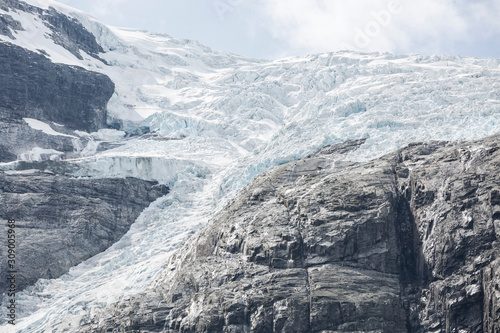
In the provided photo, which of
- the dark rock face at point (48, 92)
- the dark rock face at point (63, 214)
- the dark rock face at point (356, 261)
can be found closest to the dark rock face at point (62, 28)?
the dark rock face at point (48, 92)

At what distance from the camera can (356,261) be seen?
45.2 meters

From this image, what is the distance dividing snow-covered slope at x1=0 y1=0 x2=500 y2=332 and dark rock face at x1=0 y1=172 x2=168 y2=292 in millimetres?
1413

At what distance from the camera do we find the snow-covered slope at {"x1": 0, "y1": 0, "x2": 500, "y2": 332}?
59844mm

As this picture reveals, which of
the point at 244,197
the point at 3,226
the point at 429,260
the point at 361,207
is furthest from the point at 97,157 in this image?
the point at 429,260

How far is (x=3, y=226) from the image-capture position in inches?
2530

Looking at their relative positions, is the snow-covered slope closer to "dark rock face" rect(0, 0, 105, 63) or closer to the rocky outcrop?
"dark rock face" rect(0, 0, 105, 63)

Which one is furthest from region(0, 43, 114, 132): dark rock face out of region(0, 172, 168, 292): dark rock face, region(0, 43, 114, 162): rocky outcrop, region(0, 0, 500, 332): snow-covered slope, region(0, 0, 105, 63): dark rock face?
region(0, 172, 168, 292): dark rock face

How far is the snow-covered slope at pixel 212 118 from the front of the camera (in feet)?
196

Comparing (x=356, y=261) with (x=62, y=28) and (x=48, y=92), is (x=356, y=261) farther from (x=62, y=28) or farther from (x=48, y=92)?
(x=62, y=28)

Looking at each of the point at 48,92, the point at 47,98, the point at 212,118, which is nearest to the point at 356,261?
the point at 212,118

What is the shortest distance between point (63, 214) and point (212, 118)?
32741mm

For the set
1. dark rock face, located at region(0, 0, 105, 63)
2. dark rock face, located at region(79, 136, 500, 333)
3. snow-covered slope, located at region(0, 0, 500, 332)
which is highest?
dark rock face, located at region(0, 0, 105, 63)

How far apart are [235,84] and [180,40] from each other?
1226 inches

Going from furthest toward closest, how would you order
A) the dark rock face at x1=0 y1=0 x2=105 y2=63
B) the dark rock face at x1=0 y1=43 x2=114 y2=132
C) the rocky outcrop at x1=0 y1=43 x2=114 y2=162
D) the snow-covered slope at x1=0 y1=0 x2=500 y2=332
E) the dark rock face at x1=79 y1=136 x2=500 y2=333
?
the dark rock face at x1=0 y1=0 x2=105 y2=63
the dark rock face at x1=0 y1=43 x2=114 y2=132
the rocky outcrop at x1=0 y1=43 x2=114 y2=162
the snow-covered slope at x1=0 y1=0 x2=500 y2=332
the dark rock face at x1=79 y1=136 x2=500 y2=333
